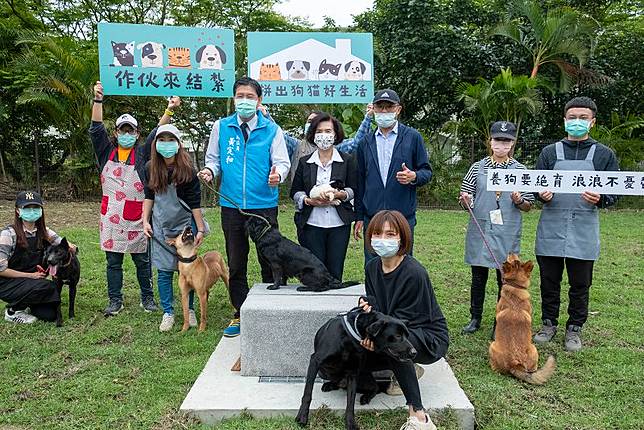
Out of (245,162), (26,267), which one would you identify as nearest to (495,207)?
(245,162)

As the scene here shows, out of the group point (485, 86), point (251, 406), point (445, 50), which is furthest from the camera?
point (445, 50)

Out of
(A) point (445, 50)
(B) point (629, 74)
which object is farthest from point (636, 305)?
(B) point (629, 74)

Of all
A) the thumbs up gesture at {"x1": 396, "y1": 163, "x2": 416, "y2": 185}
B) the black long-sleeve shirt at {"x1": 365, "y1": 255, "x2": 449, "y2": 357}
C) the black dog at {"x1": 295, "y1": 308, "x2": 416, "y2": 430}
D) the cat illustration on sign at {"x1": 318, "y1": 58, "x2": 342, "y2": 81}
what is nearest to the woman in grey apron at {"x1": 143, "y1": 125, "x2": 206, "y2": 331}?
the cat illustration on sign at {"x1": 318, "y1": 58, "x2": 342, "y2": 81}

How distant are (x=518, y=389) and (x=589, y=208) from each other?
1.66m

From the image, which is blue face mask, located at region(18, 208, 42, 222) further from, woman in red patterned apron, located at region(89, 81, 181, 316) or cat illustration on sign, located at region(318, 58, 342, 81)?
cat illustration on sign, located at region(318, 58, 342, 81)

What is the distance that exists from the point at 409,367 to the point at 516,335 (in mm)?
1118

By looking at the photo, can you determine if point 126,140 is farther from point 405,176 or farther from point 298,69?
point 405,176

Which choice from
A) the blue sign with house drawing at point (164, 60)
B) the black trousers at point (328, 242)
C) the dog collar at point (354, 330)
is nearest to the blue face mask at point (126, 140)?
the blue sign with house drawing at point (164, 60)

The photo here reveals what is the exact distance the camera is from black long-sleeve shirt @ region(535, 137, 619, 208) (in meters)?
4.38

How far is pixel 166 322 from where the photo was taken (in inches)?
198

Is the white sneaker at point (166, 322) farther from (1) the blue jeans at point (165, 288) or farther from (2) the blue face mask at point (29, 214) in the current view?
(2) the blue face mask at point (29, 214)

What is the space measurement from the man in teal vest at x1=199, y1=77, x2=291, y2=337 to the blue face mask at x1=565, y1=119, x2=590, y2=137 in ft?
7.65

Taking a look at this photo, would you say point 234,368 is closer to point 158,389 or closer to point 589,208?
point 158,389

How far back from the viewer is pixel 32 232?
521 cm
